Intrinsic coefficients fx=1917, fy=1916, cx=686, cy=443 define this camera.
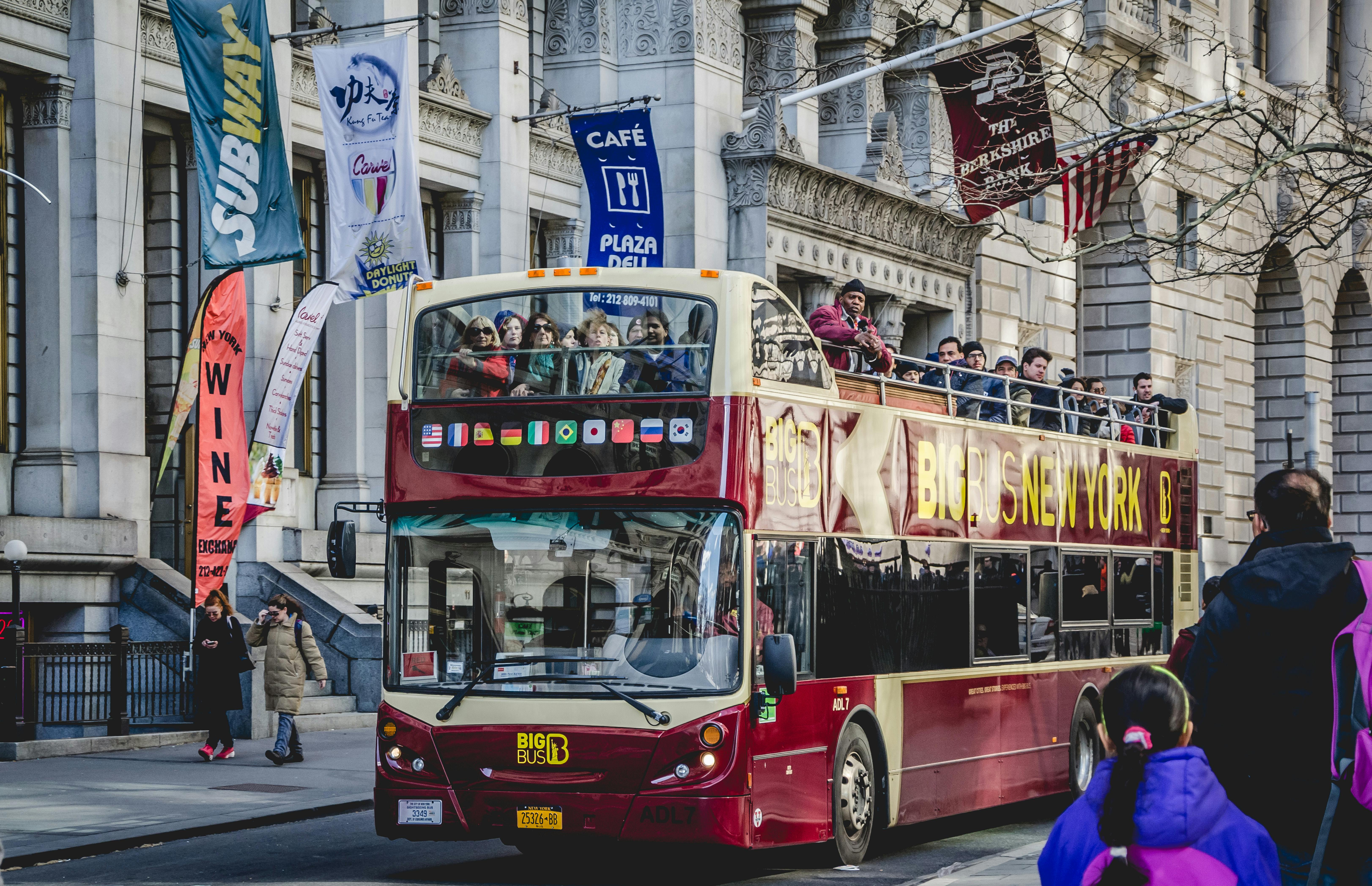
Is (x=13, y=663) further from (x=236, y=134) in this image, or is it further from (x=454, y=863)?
(x=454, y=863)

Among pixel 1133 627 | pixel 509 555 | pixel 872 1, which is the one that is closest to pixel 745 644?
pixel 509 555

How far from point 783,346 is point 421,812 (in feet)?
12.1

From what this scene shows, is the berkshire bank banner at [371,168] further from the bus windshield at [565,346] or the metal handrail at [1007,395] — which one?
the bus windshield at [565,346]

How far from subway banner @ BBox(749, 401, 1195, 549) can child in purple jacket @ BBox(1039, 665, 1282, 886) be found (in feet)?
23.3

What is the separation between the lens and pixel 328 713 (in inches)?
904

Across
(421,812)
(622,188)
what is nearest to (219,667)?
(421,812)

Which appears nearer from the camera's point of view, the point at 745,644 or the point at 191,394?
the point at 745,644

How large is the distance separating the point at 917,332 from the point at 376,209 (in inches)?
700

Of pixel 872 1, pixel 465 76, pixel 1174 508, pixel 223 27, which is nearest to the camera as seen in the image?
pixel 1174 508

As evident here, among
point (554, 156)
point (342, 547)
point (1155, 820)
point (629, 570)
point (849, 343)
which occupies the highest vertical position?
point (554, 156)

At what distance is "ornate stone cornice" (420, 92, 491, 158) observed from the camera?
26734mm

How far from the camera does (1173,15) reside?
42.0 meters

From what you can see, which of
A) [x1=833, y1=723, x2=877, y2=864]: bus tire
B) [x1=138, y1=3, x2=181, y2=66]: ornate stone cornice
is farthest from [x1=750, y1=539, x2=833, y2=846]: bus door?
[x1=138, y1=3, x2=181, y2=66]: ornate stone cornice

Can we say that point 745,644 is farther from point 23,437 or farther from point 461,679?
point 23,437
